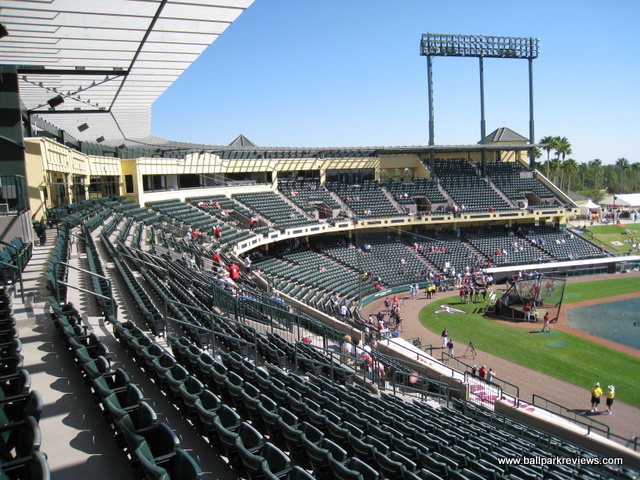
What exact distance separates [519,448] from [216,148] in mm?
34342

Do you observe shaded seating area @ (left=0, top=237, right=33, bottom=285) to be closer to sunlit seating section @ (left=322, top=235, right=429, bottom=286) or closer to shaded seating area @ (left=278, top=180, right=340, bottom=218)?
sunlit seating section @ (left=322, top=235, right=429, bottom=286)

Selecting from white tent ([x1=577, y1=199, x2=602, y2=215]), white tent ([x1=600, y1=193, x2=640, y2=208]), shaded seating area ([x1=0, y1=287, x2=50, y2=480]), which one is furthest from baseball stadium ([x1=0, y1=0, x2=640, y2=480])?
white tent ([x1=600, y1=193, x2=640, y2=208])

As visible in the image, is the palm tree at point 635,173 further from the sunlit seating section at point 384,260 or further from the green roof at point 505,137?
the sunlit seating section at point 384,260

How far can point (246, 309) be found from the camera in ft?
54.6

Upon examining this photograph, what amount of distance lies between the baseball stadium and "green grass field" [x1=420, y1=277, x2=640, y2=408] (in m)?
0.16

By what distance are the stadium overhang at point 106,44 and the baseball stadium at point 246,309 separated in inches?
3.7

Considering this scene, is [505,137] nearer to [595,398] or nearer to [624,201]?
[624,201]

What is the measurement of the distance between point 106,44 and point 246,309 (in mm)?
8891

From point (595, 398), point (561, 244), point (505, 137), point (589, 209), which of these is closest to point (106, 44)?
point (595, 398)

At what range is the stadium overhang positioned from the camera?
9969 millimetres

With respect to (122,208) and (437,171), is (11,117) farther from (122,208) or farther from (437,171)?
(437,171)

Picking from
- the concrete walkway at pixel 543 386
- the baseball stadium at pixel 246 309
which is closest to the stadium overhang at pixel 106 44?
the baseball stadium at pixel 246 309

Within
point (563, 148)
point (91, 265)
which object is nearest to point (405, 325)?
point (91, 265)

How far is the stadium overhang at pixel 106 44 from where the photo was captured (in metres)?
9.97
